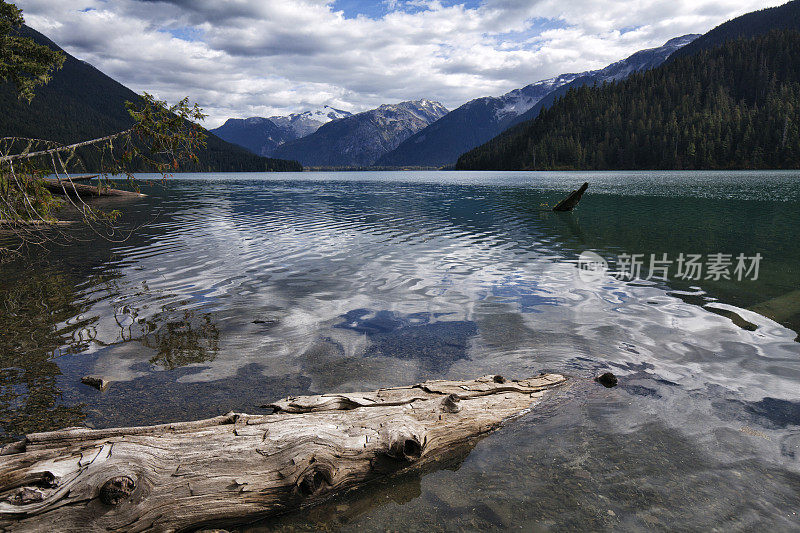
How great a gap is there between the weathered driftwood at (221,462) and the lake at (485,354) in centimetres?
44

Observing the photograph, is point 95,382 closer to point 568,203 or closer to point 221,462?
point 221,462

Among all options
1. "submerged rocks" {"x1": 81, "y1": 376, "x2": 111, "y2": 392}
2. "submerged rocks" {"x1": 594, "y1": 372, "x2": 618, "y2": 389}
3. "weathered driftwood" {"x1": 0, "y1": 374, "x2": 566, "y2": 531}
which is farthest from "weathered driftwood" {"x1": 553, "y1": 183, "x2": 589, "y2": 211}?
"submerged rocks" {"x1": 81, "y1": 376, "x2": 111, "y2": 392}

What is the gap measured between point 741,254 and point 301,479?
81.3ft

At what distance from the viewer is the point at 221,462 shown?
4863mm

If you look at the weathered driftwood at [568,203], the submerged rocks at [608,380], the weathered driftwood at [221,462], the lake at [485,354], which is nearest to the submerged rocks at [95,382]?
the lake at [485,354]

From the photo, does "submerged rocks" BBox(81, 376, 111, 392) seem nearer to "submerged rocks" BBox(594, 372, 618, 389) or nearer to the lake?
the lake

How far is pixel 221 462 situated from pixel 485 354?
6752 mm

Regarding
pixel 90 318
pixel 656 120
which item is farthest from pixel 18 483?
pixel 656 120

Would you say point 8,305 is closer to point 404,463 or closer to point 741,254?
point 404,463

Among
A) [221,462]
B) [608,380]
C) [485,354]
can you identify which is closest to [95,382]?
[221,462]

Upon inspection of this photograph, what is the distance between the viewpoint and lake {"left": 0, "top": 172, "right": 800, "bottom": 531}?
17.8 feet

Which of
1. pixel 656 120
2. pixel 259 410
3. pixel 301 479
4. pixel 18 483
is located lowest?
pixel 259 410

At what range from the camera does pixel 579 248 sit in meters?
24.1

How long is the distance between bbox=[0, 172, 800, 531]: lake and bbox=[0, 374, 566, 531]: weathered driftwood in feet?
1.45
